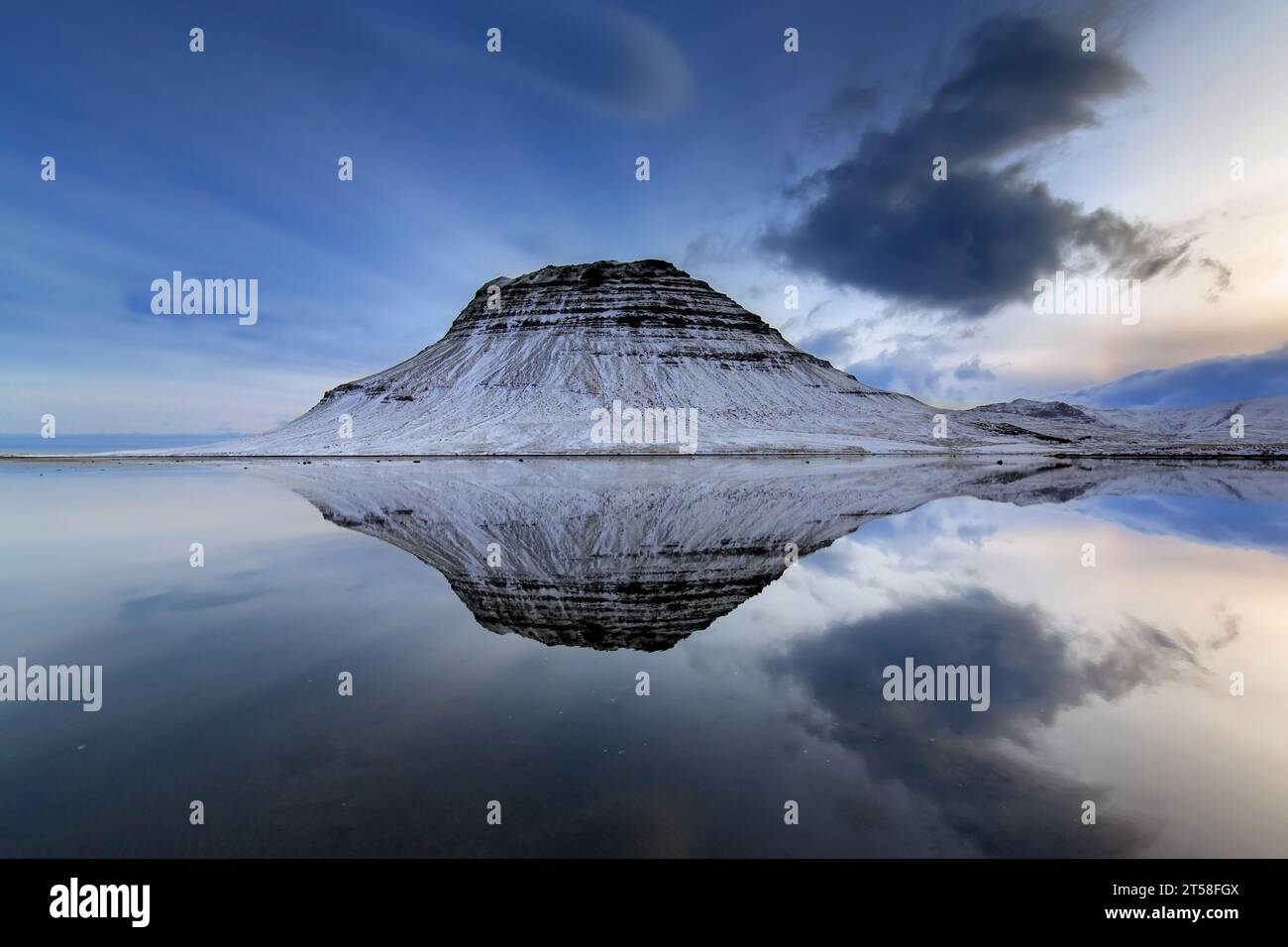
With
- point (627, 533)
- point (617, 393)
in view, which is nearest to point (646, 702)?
point (627, 533)

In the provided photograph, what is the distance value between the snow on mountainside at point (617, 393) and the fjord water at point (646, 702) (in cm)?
8718

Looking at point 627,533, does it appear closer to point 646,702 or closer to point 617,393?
point 646,702

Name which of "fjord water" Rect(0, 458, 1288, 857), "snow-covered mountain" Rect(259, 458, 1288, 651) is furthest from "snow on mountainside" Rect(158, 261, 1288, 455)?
"fjord water" Rect(0, 458, 1288, 857)

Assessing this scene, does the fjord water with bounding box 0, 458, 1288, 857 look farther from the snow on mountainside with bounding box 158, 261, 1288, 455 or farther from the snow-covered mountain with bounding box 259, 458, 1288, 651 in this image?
the snow on mountainside with bounding box 158, 261, 1288, 455

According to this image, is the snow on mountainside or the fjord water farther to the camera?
the snow on mountainside

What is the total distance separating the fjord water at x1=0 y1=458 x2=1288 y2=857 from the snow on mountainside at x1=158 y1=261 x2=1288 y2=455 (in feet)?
286

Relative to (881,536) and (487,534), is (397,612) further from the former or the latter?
(881,536)

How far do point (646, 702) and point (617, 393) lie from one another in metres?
135

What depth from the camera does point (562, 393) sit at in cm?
13712

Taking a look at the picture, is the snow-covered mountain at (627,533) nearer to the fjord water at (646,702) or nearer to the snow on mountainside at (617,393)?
the fjord water at (646,702)

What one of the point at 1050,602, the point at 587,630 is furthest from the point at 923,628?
the point at 587,630

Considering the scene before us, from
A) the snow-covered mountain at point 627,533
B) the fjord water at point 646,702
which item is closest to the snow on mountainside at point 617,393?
the snow-covered mountain at point 627,533

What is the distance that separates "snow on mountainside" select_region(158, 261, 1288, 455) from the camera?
11494 cm
